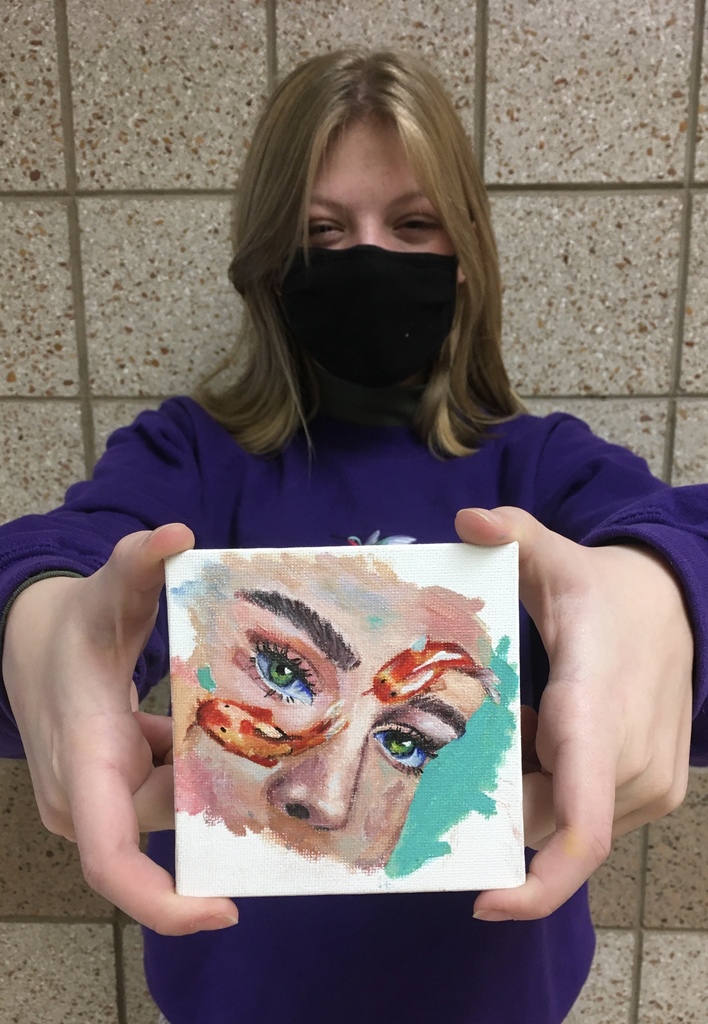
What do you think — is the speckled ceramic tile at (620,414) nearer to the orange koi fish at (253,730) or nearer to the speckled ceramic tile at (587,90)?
the speckled ceramic tile at (587,90)

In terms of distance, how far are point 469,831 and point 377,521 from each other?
0.37m

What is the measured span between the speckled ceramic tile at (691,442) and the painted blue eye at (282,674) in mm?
761

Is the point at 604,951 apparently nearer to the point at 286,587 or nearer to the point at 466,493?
the point at 466,493

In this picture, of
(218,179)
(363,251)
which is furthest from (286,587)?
(218,179)

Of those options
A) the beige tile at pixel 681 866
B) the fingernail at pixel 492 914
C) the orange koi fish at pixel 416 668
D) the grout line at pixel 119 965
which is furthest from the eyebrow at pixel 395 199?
the grout line at pixel 119 965

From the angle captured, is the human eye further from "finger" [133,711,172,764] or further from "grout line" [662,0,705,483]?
"grout line" [662,0,705,483]

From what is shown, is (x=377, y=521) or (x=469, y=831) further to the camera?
(x=377, y=521)

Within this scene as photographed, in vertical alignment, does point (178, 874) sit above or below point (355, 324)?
below

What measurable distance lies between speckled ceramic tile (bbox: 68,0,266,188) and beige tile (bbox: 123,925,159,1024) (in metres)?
1.16

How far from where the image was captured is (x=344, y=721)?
414 mm

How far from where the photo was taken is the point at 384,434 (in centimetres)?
79

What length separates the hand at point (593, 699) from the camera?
0.37m

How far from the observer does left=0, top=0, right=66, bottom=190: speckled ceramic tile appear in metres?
0.88

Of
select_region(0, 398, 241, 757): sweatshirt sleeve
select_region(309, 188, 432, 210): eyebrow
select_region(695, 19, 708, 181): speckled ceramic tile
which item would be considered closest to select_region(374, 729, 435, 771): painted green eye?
select_region(0, 398, 241, 757): sweatshirt sleeve
